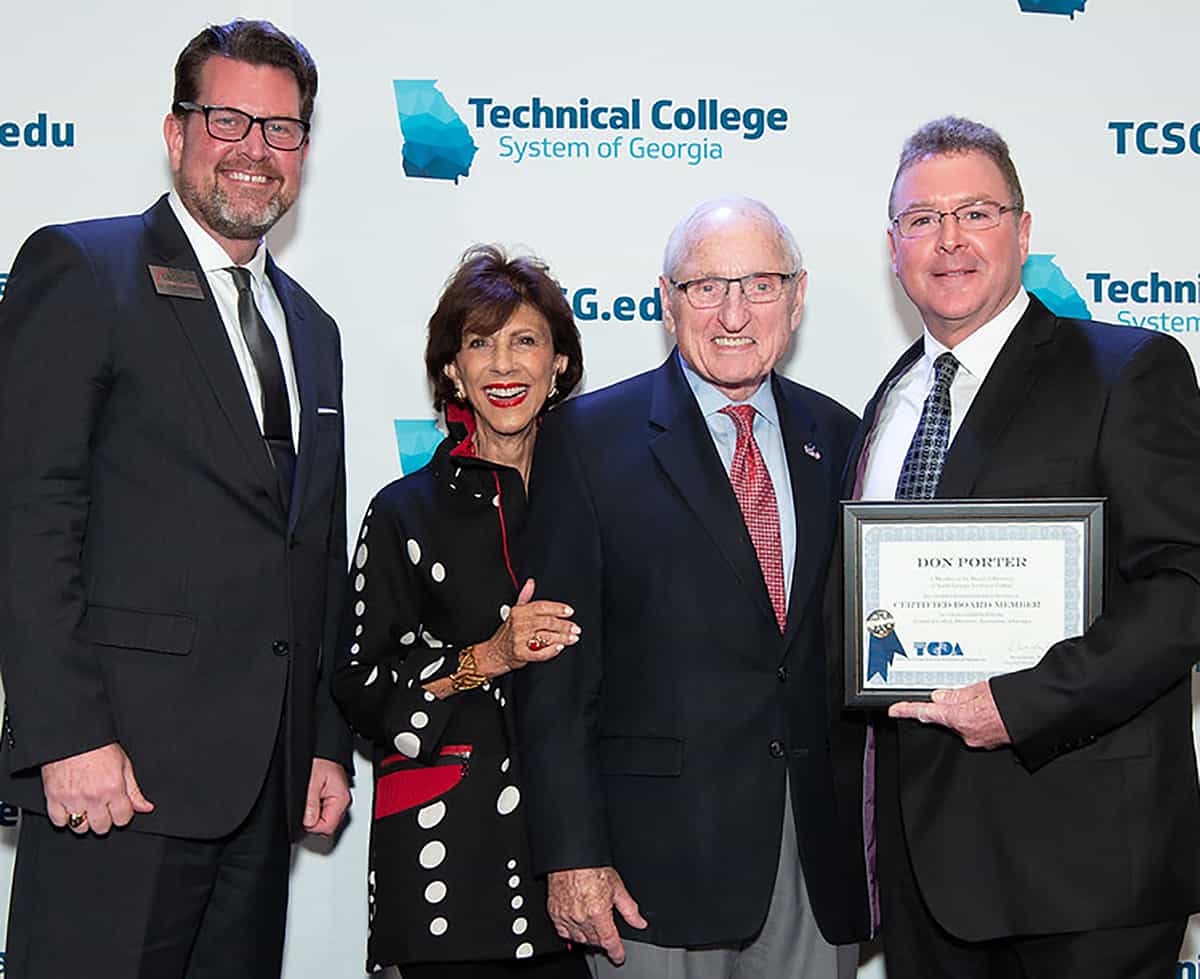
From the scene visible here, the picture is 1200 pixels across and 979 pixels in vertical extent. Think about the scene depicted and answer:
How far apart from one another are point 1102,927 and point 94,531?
5.89ft

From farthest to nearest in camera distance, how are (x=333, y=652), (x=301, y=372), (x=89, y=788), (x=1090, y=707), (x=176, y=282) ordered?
(x=333, y=652)
(x=301, y=372)
(x=176, y=282)
(x=89, y=788)
(x=1090, y=707)

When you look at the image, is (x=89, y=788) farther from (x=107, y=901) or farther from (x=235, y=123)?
(x=235, y=123)

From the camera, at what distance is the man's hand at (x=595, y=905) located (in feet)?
7.43

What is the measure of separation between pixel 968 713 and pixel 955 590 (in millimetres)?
194

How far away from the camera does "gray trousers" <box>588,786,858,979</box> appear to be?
2.31 metres

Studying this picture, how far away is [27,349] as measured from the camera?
7.41 feet

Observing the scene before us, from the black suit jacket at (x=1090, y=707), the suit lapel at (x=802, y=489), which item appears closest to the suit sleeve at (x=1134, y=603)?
the black suit jacket at (x=1090, y=707)

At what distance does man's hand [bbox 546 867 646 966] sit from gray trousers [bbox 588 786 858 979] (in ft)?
0.15

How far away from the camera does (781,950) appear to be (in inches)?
91.4

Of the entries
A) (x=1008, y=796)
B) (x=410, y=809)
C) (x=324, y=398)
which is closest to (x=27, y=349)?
(x=324, y=398)

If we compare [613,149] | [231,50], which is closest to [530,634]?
[231,50]

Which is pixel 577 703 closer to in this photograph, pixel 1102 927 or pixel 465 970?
pixel 465 970

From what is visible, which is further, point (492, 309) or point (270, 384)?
point (492, 309)

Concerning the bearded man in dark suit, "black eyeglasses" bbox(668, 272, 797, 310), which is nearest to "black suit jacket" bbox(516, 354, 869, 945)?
"black eyeglasses" bbox(668, 272, 797, 310)
